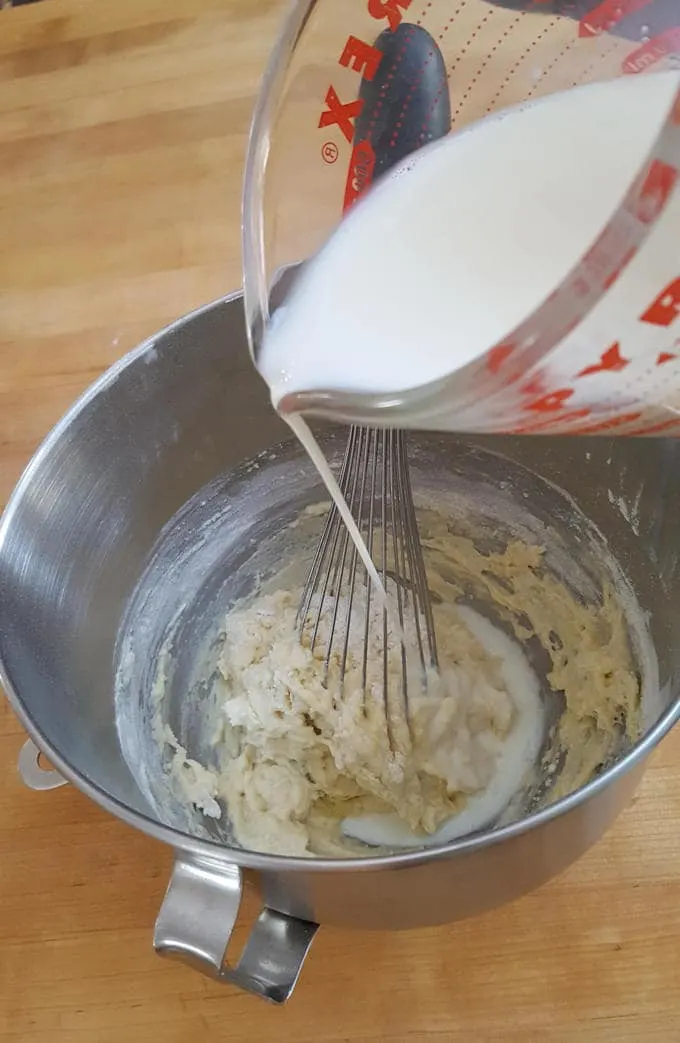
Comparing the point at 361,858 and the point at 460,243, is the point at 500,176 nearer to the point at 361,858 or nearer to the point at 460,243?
the point at 460,243

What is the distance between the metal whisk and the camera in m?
0.75

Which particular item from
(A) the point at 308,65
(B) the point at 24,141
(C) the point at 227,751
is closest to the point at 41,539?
(C) the point at 227,751

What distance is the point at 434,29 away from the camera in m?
0.57

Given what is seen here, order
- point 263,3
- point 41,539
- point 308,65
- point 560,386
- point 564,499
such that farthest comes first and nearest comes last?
1. point 263,3
2. point 564,499
3. point 41,539
4. point 308,65
5. point 560,386

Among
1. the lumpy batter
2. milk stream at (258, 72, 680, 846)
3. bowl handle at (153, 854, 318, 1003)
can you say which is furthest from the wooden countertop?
milk stream at (258, 72, 680, 846)

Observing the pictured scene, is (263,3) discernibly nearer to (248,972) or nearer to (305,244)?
(305,244)

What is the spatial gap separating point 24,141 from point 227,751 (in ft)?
2.48

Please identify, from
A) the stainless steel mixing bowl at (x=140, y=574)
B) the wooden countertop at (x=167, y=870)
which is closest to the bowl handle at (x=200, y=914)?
the stainless steel mixing bowl at (x=140, y=574)

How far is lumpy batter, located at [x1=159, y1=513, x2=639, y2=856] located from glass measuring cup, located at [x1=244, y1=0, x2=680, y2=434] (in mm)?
323

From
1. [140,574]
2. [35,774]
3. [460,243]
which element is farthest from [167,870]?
[460,243]

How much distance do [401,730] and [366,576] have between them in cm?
15

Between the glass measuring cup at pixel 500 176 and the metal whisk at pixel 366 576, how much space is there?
0.20 metres

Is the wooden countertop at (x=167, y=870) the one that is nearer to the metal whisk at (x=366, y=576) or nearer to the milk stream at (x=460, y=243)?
the metal whisk at (x=366, y=576)

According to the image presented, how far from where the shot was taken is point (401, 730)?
30.3 inches
